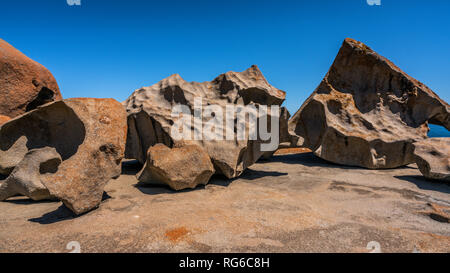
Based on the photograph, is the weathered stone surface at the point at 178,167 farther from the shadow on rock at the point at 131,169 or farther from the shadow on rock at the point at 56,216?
the shadow on rock at the point at 56,216

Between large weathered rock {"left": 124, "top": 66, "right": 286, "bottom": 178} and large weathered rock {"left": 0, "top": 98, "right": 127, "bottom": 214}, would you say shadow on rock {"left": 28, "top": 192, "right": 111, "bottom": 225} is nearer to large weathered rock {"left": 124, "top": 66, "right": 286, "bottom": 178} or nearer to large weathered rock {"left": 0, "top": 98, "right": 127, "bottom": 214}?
large weathered rock {"left": 0, "top": 98, "right": 127, "bottom": 214}

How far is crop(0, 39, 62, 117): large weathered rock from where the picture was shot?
5.13 metres

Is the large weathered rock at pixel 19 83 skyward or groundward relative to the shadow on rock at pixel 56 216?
skyward

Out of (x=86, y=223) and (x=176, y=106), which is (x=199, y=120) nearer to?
(x=176, y=106)

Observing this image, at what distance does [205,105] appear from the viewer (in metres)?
5.21

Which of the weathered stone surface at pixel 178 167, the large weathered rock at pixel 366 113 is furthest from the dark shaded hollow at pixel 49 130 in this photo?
the large weathered rock at pixel 366 113

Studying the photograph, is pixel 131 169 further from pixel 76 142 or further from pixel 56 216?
pixel 56 216

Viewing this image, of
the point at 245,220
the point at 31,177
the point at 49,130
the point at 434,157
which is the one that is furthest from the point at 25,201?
the point at 434,157

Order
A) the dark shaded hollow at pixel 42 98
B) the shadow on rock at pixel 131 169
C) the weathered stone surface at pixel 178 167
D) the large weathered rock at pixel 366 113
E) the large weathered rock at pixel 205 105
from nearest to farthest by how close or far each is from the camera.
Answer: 1. the weathered stone surface at pixel 178 167
2. the large weathered rock at pixel 205 105
3. the shadow on rock at pixel 131 169
4. the dark shaded hollow at pixel 42 98
5. the large weathered rock at pixel 366 113

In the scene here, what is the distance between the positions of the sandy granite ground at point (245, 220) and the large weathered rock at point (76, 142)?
0.33m

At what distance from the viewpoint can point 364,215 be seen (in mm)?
2982

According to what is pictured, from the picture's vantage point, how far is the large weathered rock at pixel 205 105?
4555 millimetres

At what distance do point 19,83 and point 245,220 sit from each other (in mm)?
5826

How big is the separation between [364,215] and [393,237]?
2.01 ft
